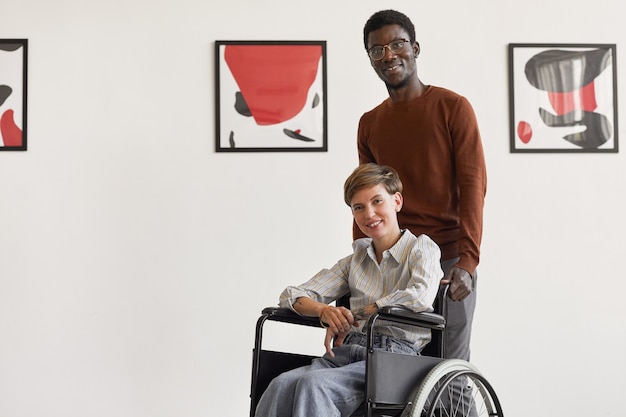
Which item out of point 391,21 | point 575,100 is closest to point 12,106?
point 391,21

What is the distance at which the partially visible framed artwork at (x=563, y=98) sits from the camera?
3732mm

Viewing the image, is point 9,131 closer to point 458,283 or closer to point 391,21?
point 391,21

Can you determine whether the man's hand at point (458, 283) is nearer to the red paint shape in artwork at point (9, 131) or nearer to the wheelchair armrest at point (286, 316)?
the wheelchair armrest at point (286, 316)

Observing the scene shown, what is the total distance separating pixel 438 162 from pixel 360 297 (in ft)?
1.47

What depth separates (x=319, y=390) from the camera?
198 centimetres

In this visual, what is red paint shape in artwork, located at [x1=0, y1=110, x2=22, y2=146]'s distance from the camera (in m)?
3.69

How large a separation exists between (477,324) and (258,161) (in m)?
1.19

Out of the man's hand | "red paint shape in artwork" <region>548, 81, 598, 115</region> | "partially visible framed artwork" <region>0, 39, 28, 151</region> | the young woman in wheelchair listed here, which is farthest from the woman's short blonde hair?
"partially visible framed artwork" <region>0, 39, 28, 151</region>

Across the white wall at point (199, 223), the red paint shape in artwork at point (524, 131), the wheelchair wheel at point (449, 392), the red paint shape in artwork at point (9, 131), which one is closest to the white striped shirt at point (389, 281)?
the wheelchair wheel at point (449, 392)

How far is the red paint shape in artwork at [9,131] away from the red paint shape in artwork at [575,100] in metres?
2.32

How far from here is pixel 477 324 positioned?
3711 mm

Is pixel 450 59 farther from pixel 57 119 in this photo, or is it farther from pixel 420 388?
pixel 420 388

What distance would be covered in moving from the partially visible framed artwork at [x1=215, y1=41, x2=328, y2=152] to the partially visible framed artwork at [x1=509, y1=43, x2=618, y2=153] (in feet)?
2.82

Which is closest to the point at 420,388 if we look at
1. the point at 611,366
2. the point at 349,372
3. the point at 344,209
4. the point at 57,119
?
the point at 349,372
